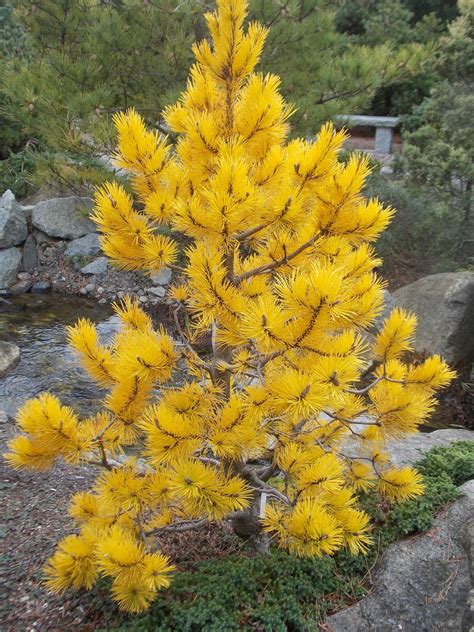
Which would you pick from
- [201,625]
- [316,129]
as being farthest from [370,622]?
[316,129]

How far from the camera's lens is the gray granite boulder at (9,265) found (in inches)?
330

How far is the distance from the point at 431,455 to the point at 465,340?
3.33m

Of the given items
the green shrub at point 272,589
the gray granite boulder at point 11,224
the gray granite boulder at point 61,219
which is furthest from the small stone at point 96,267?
the green shrub at point 272,589

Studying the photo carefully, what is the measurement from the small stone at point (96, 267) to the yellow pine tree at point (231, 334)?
6824 mm

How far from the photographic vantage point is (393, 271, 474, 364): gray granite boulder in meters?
6.02

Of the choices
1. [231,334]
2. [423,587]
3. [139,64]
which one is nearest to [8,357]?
[139,64]

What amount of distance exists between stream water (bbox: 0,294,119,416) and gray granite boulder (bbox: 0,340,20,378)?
0.06 metres

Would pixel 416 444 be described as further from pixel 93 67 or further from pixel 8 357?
pixel 93 67

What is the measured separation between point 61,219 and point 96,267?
1.17 meters

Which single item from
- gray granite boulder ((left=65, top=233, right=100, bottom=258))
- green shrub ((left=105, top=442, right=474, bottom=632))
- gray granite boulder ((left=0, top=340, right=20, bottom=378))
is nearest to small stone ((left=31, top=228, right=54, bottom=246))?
gray granite boulder ((left=65, top=233, right=100, bottom=258))

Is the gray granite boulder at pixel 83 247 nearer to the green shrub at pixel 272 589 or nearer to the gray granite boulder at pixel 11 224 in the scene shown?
the gray granite boulder at pixel 11 224

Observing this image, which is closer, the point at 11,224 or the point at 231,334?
the point at 231,334

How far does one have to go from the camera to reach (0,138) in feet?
36.2

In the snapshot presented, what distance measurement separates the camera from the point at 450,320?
19.8ft
